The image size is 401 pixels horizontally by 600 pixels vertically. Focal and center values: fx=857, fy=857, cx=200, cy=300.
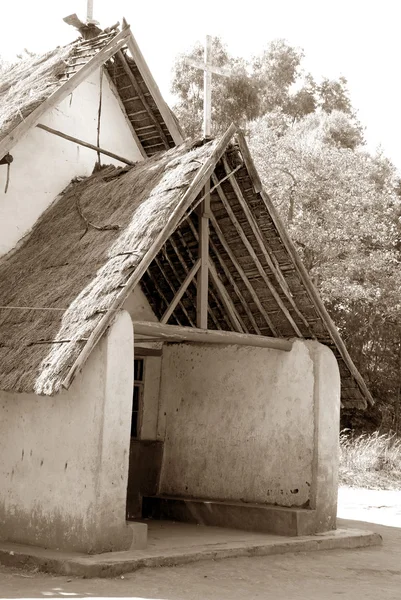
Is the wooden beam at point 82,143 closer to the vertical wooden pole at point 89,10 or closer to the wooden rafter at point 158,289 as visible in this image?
the wooden rafter at point 158,289

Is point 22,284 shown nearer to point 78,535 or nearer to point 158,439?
point 78,535

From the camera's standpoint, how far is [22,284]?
1009 cm

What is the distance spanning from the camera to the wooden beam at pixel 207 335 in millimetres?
9973

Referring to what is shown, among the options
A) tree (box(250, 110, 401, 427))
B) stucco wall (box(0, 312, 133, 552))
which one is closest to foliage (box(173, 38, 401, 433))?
tree (box(250, 110, 401, 427))

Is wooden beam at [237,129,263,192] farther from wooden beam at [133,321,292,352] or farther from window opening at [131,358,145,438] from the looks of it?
window opening at [131,358,145,438]

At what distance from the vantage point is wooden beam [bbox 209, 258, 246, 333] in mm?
11172

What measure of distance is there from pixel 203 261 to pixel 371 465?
11.2 m

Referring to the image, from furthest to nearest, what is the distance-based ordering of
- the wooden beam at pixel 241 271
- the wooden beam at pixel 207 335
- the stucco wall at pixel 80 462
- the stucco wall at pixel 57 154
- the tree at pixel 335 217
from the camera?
the tree at pixel 335 217 < the stucco wall at pixel 57 154 < the wooden beam at pixel 241 271 < the wooden beam at pixel 207 335 < the stucco wall at pixel 80 462

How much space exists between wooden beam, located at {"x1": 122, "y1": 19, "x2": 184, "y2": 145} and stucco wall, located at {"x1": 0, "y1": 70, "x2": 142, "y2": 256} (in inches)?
25.5

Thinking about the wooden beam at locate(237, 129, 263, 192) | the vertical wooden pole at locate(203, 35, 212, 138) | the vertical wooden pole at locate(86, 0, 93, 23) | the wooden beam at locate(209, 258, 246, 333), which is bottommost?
the wooden beam at locate(209, 258, 246, 333)

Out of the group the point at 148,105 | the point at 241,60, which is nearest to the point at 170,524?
the point at 148,105

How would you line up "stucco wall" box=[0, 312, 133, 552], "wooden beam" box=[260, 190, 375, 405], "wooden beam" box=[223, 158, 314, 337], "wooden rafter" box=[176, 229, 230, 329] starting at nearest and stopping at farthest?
"stucco wall" box=[0, 312, 133, 552] < "wooden beam" box=[223, 158, 314, 337] < "wooden beam" box=[260, 190, 375, 405] < "wooden rafter" box=[176, 229, 230, 329]

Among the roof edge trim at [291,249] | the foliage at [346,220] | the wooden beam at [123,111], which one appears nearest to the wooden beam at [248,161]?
the roof edge trim at [291,249]

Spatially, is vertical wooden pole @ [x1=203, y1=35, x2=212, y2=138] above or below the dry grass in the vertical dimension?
above
